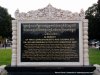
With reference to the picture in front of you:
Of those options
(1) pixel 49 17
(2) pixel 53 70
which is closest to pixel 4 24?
(1) pixel 49 17

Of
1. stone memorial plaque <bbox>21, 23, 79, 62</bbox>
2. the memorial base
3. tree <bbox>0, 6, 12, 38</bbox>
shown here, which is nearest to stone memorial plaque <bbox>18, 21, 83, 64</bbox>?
stone memorial plaque <bbox>21, 23, 79, 62</bbox>

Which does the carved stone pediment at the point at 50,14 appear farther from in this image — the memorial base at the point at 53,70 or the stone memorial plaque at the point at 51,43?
the memorial base at the point at 53,70

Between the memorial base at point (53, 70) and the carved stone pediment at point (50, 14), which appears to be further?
the carved stone pediment at point (50, 14)

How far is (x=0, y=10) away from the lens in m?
83.6

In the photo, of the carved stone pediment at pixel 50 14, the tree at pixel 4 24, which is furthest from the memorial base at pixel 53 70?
the tree at pixel 4 24

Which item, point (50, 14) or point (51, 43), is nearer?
point (51, 43)

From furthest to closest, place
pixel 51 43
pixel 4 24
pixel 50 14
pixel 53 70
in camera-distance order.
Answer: pixel 4 24 < pixel 50 14 < pixel 51 43 < pixel 53 70

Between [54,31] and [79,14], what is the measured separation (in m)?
1.49

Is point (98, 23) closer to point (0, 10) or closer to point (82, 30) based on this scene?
point (0, 10)

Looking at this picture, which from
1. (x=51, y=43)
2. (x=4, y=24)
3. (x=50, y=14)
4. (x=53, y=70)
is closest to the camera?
(x=53, y=70)

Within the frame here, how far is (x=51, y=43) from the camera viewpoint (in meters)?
16.9

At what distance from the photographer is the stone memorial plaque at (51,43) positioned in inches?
664

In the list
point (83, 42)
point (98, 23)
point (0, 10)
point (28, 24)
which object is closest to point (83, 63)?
point (83, 42)

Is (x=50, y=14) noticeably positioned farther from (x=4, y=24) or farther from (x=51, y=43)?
(x=4, y=24)
